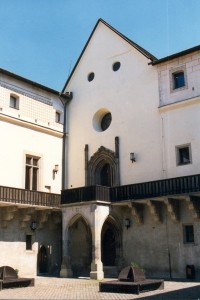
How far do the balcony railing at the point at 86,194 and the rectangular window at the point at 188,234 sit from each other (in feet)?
15.7

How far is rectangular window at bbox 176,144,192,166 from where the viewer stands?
74.2 feet

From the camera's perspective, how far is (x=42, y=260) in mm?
25125

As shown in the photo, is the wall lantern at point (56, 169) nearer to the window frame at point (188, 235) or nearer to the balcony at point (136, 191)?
the balcony at point (136, 191)

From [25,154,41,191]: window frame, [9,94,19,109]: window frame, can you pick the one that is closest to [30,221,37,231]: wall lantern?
[25,154,41,191]: window frame

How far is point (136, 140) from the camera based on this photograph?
24891mm

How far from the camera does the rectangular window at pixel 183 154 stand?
22.6m

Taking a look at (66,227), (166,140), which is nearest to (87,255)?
(66,227)

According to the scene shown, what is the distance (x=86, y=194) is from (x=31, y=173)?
4.50 metres

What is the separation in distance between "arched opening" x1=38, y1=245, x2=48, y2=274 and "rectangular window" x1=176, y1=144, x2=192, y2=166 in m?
9.99

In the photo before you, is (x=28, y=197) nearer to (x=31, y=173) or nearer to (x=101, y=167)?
(x=31, y=173)

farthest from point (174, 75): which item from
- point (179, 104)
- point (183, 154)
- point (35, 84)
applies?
point (35, 84)

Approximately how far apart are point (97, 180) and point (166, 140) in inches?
228

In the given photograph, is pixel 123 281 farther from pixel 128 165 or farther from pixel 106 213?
pixel 128 165

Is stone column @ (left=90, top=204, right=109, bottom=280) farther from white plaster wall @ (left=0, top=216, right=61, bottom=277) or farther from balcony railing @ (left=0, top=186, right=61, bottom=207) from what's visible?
white plaster wall @ (left=0, top=216, right=61, bottom=277)
